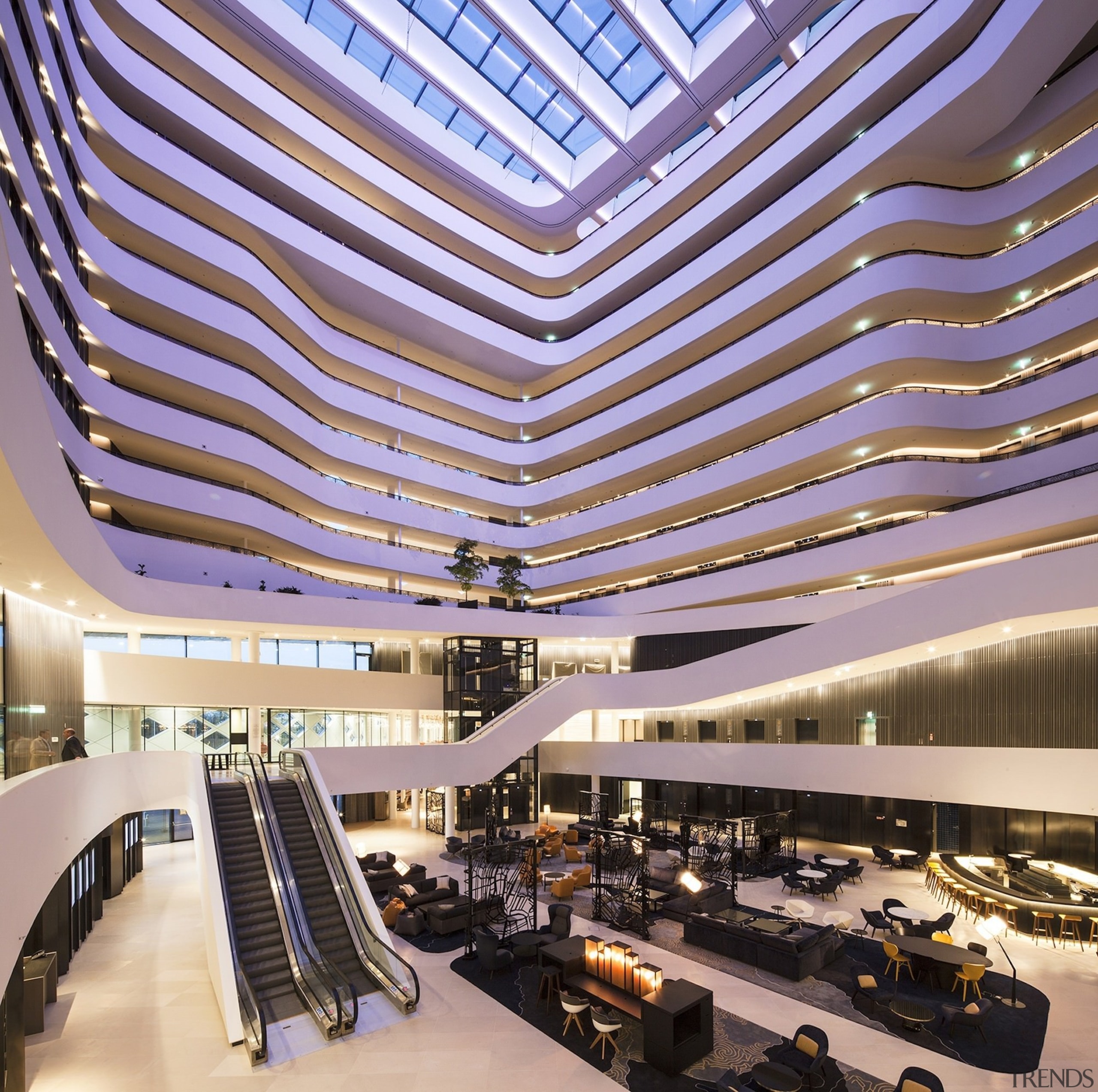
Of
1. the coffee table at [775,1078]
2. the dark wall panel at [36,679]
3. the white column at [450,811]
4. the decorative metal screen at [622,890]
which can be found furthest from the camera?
the white column at [450,811]

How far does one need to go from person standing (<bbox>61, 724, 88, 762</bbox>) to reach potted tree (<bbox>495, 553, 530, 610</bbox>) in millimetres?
20307

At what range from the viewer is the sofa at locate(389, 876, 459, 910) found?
54.1ft

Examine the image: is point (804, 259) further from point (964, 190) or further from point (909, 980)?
point (909, 980)

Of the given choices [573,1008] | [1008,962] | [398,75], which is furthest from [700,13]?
[573,1008]

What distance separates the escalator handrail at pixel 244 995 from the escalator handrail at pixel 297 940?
741 millimetres

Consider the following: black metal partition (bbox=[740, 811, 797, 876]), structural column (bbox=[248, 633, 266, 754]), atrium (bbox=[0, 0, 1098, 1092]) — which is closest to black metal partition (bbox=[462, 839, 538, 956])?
atrium (bbox=[0, 0, 1098, 1092])

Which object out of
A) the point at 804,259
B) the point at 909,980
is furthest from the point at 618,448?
the point at 909,980

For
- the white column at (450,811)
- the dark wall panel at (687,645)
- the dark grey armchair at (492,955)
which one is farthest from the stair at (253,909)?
the dark wall panel at (687,645)

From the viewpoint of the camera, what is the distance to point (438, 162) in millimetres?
33500

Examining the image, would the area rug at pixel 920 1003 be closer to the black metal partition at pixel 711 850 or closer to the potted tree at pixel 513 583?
the black metal partition at pixel 711 850

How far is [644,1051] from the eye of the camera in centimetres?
1019

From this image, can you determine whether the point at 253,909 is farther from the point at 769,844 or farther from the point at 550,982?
the point at 769,844

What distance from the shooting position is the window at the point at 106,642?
2569cm

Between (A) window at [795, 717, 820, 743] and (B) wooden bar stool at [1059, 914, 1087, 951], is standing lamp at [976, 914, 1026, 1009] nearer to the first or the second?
(B) wooden bar stool at [1059, 914, 1087, 951]
